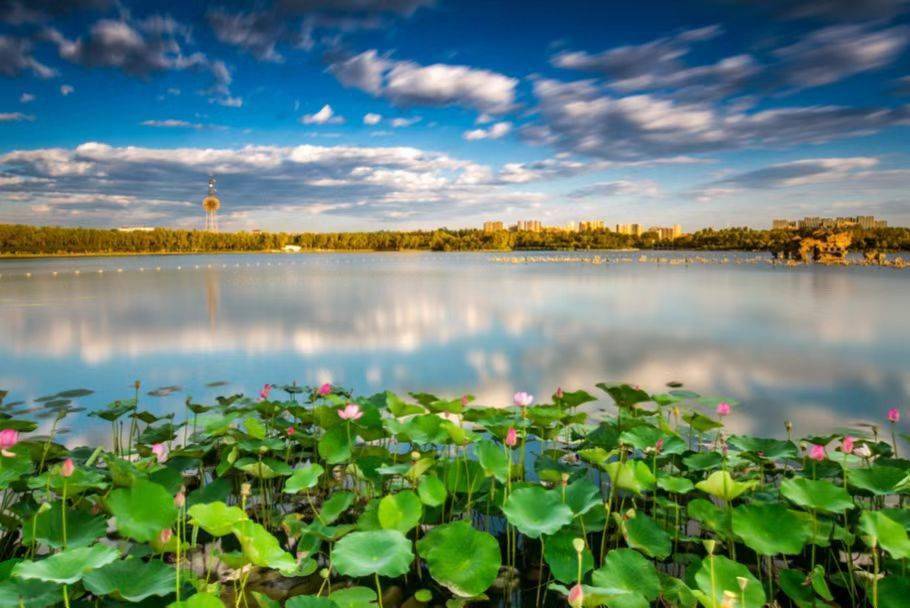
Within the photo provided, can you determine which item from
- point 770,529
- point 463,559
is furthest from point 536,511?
point 770,529

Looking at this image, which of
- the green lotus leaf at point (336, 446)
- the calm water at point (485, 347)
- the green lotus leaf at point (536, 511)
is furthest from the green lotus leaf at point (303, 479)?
the calm water at point (485, 347)

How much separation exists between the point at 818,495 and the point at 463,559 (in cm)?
145

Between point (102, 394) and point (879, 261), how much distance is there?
39501 mm

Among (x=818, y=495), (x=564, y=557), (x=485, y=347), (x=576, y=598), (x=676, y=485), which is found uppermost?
(x=576, y=598)

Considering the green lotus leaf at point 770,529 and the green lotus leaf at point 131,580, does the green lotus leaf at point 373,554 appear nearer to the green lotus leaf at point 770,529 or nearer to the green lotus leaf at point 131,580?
the green lotus leaf at point 131,580

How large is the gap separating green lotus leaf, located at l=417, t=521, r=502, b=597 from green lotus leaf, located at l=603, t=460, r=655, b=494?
0.66 meters

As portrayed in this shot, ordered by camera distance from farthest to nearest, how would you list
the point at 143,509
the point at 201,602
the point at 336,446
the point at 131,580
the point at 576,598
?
the point at 336,446 < the point at 143,509 < the point at 131,580 < the point at 201,602 < the point at 576,598

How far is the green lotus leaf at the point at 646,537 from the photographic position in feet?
6.99

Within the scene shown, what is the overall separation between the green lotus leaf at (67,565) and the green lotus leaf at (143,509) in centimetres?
29

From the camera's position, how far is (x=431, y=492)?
2.37 meters

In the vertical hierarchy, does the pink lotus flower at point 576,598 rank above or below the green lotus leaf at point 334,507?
above

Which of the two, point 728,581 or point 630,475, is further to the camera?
point 630,475

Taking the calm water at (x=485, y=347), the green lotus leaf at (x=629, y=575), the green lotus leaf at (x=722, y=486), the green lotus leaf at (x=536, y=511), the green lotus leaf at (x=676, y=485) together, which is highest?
the green lotus leaf at (x=722, y=486)

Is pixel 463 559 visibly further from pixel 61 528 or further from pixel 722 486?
pixel 61 528
